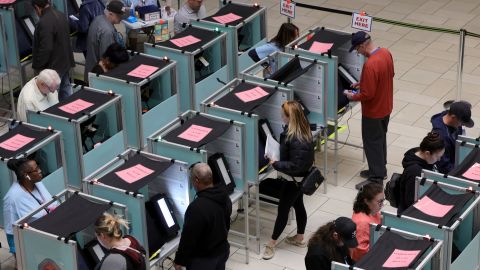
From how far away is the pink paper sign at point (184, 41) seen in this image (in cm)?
1106

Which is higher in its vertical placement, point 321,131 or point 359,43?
point 359,43

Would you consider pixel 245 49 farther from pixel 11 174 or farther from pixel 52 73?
pixel 11 174

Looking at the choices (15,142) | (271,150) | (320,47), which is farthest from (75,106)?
(320,47)

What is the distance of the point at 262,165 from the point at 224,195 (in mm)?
1739

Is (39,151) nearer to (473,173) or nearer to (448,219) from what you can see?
(448,219)

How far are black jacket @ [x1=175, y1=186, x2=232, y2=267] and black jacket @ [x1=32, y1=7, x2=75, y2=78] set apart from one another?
4.42 metres

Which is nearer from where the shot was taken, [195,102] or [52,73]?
[52,73]

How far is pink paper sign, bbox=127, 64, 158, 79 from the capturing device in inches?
400

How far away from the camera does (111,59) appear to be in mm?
10578

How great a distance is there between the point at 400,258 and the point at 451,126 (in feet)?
8.23

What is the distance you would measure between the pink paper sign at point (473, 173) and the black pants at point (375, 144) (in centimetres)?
207

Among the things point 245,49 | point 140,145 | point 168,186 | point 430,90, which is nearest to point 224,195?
point 168,186

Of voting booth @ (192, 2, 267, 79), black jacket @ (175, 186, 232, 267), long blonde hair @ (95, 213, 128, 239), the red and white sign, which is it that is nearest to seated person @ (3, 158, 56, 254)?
long blonde hair @ (95, 213, 128, 239)

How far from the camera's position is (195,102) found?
11055 millimetres
